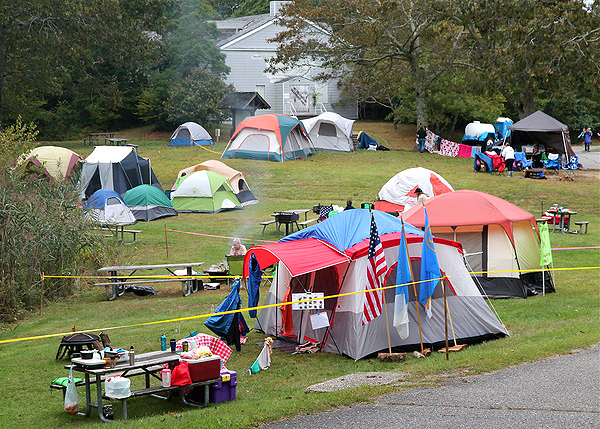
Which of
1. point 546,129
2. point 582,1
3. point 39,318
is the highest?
point 582,1

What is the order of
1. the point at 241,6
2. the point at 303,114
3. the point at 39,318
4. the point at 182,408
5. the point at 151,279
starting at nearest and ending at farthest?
1. the point at 182,408
2. the point at 39,318
3. the point at 151,279
4. the point at 303,114
5. the point at 241,6

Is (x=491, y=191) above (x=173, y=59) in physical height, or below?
below

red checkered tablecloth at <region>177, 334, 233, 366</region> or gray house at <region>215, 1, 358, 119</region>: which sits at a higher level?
gray house at <region>215, 1, 358, 119</region>

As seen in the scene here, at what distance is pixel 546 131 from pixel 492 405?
26.0m

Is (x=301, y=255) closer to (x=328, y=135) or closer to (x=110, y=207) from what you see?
(x=110, y=207)

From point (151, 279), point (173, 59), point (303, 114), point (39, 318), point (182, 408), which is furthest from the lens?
point (303, 114)

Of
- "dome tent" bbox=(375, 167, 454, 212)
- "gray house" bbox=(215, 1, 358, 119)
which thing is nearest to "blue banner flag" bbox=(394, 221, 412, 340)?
"dome tent" bbox=(375, 167, 454, 212)

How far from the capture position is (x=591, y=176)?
3069 cm

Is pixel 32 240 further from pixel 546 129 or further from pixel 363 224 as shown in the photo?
pixel 546 129

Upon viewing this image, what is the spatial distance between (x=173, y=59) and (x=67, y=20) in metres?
14.6

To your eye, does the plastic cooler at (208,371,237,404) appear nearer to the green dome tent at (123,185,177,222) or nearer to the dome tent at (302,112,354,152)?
the green dome tent at (123,185,177,222)

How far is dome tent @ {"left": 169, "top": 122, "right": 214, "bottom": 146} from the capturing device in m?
39.8

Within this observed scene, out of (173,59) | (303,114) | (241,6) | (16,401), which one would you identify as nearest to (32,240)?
(16,401)

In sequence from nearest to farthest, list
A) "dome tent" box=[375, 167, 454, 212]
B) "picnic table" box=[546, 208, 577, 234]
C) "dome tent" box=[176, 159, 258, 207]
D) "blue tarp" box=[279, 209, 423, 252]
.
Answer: "blue tarp" box=[279, 209, 423, 252]
"picnic table" box=[546, 208, 577, 234]
"dome tent" box=[375, 167, 454, 212]
"dome tent" box=[176, 159, 258, 207]
